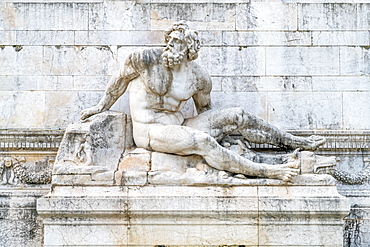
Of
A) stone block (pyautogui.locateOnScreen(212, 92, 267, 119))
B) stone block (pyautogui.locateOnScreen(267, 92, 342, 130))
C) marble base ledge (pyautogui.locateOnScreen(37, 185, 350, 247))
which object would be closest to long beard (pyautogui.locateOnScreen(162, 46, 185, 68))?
stone block (pyautogui.locateOnScreen(212, 92, 267, 119))

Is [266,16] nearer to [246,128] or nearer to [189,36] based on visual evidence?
[189,36]

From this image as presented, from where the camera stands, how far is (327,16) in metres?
10.8

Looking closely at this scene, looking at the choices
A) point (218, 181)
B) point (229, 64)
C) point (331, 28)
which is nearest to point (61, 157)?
point (218, 181)

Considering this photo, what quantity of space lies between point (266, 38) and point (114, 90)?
2.69 m

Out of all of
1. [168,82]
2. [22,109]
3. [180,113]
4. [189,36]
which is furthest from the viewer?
[22,109]

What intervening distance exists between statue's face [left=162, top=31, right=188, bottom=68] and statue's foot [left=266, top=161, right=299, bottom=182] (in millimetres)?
2010

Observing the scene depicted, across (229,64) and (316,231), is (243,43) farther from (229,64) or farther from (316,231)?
(316,231)

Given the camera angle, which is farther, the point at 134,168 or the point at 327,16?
the point at 327,16

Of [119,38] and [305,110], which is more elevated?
[119,38]

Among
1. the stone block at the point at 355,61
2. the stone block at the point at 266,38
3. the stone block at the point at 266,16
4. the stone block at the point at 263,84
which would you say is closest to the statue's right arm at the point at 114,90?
the stone block at the point at 263,84

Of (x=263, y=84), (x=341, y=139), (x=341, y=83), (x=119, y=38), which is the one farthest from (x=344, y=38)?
(x=119, y=38)

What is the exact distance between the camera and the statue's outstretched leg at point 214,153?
9078mm

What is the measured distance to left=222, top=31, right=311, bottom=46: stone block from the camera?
1066 centimetres

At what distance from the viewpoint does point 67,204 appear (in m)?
8.79
